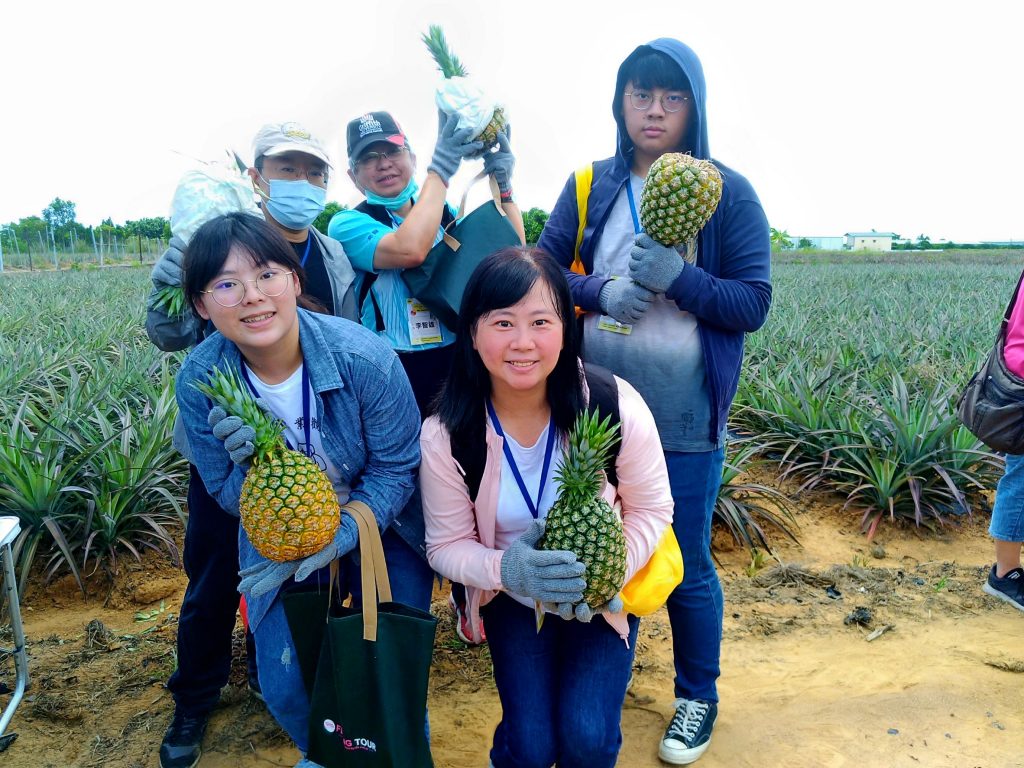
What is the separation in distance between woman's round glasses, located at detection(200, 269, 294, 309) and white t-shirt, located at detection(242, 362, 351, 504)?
235 mm

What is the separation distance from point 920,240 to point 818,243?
67.5 ft

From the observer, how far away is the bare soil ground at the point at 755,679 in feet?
8.10

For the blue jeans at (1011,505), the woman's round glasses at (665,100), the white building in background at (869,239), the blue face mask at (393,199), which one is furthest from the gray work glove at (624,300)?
the white building in background at (869,239)

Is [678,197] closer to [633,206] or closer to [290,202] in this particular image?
[633,206]

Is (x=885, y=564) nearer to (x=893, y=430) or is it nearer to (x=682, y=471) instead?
(x=893, y=430)

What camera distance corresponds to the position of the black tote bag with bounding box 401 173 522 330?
8.14 feet

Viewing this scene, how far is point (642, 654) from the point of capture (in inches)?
120

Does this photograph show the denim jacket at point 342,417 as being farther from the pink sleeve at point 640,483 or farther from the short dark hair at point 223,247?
the pink sleeve at point 640,483

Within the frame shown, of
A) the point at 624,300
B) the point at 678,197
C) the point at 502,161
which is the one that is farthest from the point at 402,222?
the point at 678,197

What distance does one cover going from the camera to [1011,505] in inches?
115

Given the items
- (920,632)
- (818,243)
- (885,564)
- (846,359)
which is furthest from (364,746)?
(818,243)

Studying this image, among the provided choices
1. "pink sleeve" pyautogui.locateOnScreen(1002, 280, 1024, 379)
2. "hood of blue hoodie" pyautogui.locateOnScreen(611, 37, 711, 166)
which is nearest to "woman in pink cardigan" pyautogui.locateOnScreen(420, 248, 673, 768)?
"hood of blue hoodie" pyautogui.locateOnScreen(611, 37, 711, 166)

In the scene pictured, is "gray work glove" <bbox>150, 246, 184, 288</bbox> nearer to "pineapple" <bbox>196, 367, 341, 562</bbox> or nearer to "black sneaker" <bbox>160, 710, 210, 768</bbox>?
"pineapple" <bbox>196, 367, 341, 562</bbox>

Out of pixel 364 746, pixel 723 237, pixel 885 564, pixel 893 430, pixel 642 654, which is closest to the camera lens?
pixel 364 746
